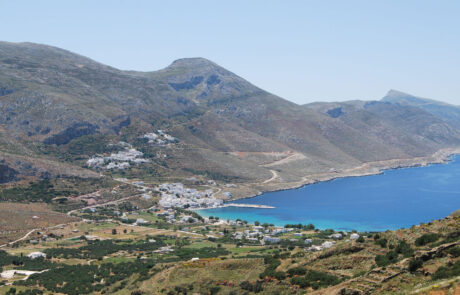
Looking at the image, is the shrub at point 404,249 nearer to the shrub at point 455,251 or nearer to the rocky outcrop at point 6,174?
the shrub at point 455,251

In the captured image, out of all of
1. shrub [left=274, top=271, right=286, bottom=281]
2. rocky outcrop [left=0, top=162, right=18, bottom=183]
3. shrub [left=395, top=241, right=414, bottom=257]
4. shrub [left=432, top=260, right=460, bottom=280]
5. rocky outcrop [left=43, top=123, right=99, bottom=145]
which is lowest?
rocky outcrop [left=0, top=162, right=18, bottom=183]

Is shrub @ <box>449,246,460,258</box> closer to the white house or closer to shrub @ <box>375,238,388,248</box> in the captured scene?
shrub @ <box>375,238,388,248</box>

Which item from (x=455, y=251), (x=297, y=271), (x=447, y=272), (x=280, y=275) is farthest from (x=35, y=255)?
(x=447, y=272)

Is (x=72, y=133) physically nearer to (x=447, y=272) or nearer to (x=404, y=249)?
(x=404, y=249)

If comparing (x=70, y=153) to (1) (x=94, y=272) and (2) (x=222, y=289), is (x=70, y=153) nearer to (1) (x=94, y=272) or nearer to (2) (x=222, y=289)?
(1) (x=94, y=272)

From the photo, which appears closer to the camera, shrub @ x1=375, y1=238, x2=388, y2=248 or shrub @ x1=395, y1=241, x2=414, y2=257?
shrub @ x1=395, y1=241, x2=414, y2=257

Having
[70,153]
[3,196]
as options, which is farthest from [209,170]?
[3,196]

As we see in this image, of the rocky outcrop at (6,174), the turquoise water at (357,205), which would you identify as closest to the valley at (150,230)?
the rocky outcrop at (6,174)

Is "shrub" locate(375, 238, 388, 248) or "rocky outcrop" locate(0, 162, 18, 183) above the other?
"shrub" locate(375, 238, 388, 248)

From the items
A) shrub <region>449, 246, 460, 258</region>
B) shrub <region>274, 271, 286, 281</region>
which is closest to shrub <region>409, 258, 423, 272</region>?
shrub <region>449, 246, 460, 258</region>
